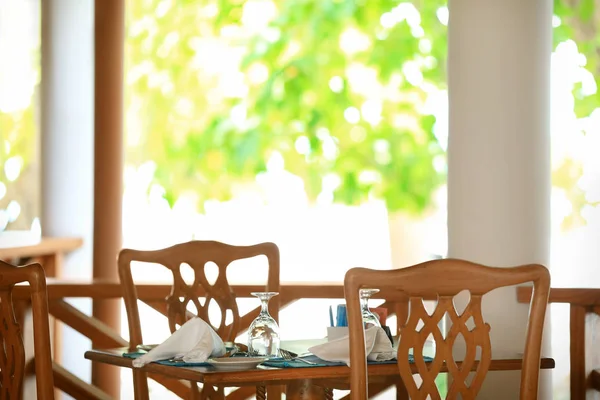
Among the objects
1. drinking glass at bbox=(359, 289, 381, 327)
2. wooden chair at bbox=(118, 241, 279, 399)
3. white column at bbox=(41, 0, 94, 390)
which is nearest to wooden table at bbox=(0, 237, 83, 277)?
white column at bbox=(41, 0, 94, 390)

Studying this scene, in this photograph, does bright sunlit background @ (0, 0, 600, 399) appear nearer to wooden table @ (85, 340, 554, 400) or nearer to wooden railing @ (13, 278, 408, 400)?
wooden railing @ (13, 278, 408, 400)

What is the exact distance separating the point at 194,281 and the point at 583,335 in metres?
1.27

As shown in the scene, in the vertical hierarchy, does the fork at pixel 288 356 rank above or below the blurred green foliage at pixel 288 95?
below

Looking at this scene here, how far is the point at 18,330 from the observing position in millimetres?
1856


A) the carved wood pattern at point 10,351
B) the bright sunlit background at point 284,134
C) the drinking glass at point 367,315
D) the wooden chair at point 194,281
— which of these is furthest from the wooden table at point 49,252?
the drinking glass at point 367,315

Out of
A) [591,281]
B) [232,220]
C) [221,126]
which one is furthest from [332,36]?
[591,281]

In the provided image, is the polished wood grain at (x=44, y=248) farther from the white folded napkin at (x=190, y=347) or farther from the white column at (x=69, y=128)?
the white folded napkin at (x=190, y=347)

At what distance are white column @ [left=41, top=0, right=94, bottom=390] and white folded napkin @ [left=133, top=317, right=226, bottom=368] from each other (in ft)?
6.90

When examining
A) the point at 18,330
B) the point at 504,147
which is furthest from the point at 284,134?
the point at 18,330

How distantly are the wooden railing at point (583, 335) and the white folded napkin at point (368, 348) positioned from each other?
980mm

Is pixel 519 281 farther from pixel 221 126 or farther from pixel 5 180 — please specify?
pixel 221 126

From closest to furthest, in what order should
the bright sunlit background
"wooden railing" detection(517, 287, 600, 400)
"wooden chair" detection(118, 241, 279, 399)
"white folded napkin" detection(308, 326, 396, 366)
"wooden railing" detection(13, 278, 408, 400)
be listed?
"white folded napkin" detection(308, 326, 396, 366) < "wooden chair" detection(118, 241, 279, 399) < "wooden railing" detection(517, 287, 600, 400) < "wooden railing" detection(13, 278, 408, 400) < the bright sunlit background

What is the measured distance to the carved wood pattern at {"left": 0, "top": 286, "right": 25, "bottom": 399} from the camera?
185 centimetres

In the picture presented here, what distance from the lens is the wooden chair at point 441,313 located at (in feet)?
5.72
